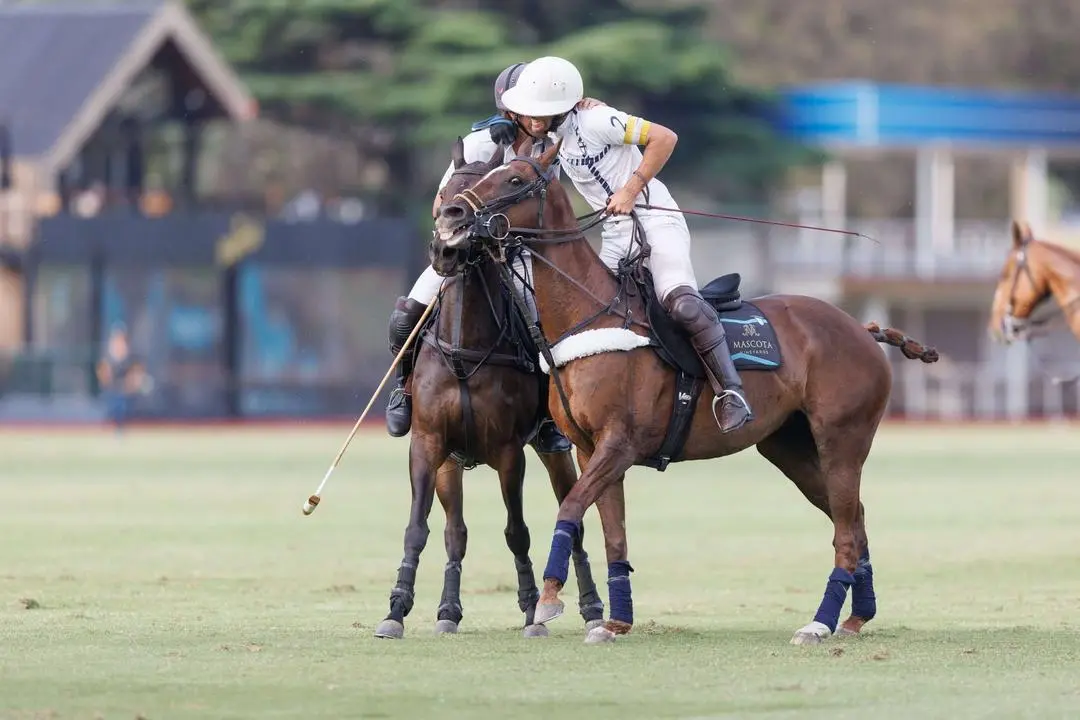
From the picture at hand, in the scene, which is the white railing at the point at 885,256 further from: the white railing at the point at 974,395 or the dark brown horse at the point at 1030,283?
the dark brown horse at the point at 1030,283

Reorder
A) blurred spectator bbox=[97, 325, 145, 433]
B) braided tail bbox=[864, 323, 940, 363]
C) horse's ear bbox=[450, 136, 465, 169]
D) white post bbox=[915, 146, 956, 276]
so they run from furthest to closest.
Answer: white post bbox=[915, 146, 956, 276]
blurred spectator bbox=[97, 325, 145, 433]
braided tail bbox=[864, 323, 940, 363]
horse's ear bbox=[450, 136, 465, 169]

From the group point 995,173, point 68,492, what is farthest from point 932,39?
point 68,492

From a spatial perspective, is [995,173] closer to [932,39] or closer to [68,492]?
[932,39]

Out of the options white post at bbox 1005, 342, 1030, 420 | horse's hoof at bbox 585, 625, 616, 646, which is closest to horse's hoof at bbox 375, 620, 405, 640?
horse's hoof at bbox 585, 625, 616, 646

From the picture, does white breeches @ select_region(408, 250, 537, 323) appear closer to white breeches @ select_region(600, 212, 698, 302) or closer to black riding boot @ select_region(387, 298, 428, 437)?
black riding boot @ select_region(387, 298, 428, 437)

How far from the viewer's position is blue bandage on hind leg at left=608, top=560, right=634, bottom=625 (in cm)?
991

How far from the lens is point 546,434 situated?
10.6m

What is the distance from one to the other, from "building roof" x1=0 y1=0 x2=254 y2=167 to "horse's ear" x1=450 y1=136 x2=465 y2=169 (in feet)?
110

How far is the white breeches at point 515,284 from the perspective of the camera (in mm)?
10016

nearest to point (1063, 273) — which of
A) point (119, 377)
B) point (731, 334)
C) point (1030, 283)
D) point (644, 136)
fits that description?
point (1030, 283)

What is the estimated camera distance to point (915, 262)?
49719mm

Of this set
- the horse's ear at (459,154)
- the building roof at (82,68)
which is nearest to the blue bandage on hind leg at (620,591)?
the horse's ear at (459,154)

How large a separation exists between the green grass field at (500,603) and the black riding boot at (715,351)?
41.5 inches

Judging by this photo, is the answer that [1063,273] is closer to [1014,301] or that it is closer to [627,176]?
[1014,301]
